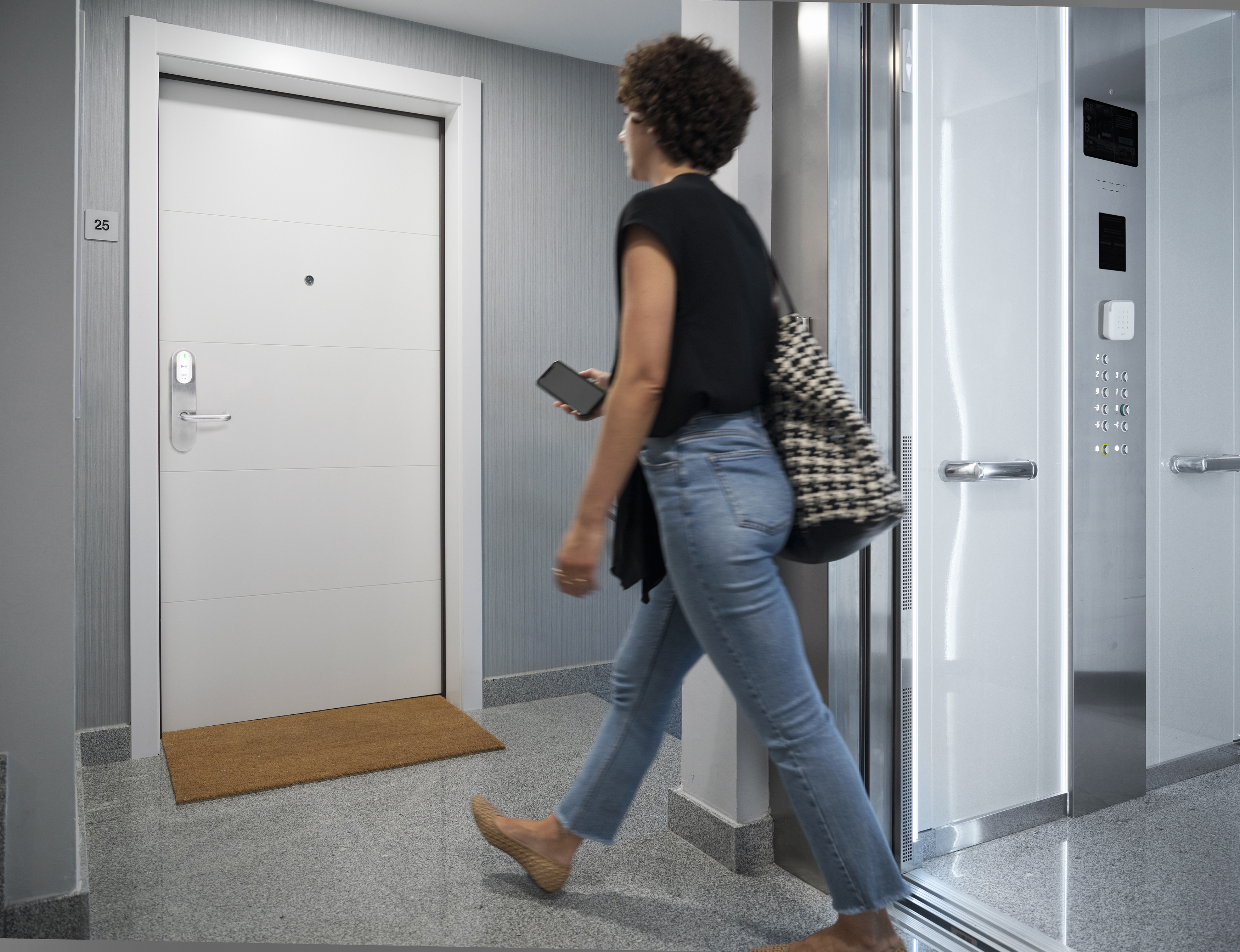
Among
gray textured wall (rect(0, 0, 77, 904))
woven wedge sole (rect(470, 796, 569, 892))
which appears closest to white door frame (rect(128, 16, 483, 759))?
gray textured wall (rect(0, 0, 77, 904))

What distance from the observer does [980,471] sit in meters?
1.58

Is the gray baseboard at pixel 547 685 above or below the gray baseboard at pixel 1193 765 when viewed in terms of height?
below

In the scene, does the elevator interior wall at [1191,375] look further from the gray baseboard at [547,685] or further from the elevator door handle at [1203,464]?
the gray baseboard at [547,685]

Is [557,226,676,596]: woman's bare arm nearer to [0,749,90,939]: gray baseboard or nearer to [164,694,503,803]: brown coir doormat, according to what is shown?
[0,749,90,939]: gray baseboard

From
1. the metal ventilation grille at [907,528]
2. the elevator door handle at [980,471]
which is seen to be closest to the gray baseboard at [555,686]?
the metal ventilation grille at [907,528]

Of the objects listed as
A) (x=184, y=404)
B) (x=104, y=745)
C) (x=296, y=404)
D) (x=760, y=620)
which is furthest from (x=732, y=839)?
(x=184, y=404)

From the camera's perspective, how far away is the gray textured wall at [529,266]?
2557 mm

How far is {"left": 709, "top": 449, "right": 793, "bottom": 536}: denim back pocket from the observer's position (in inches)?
46.2

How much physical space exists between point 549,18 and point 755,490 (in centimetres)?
204

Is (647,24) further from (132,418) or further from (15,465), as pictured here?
(15,465)

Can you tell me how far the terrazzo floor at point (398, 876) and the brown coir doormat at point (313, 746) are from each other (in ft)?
0.14

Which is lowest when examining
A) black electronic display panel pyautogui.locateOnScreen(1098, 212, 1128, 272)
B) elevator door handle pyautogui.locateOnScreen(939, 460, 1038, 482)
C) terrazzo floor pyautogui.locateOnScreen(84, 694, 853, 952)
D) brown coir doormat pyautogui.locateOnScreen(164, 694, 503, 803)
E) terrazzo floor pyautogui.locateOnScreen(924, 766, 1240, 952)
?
terrazzo floor pyautogui.locateOnScreen(84, 694, 853, 952)

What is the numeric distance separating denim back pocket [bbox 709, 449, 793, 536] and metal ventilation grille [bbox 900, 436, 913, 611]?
16.5 inches

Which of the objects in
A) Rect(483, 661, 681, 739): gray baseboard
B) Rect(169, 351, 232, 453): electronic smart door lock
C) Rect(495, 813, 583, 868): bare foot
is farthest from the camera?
Rect(483, 661, 681, 739): gray baseboard
